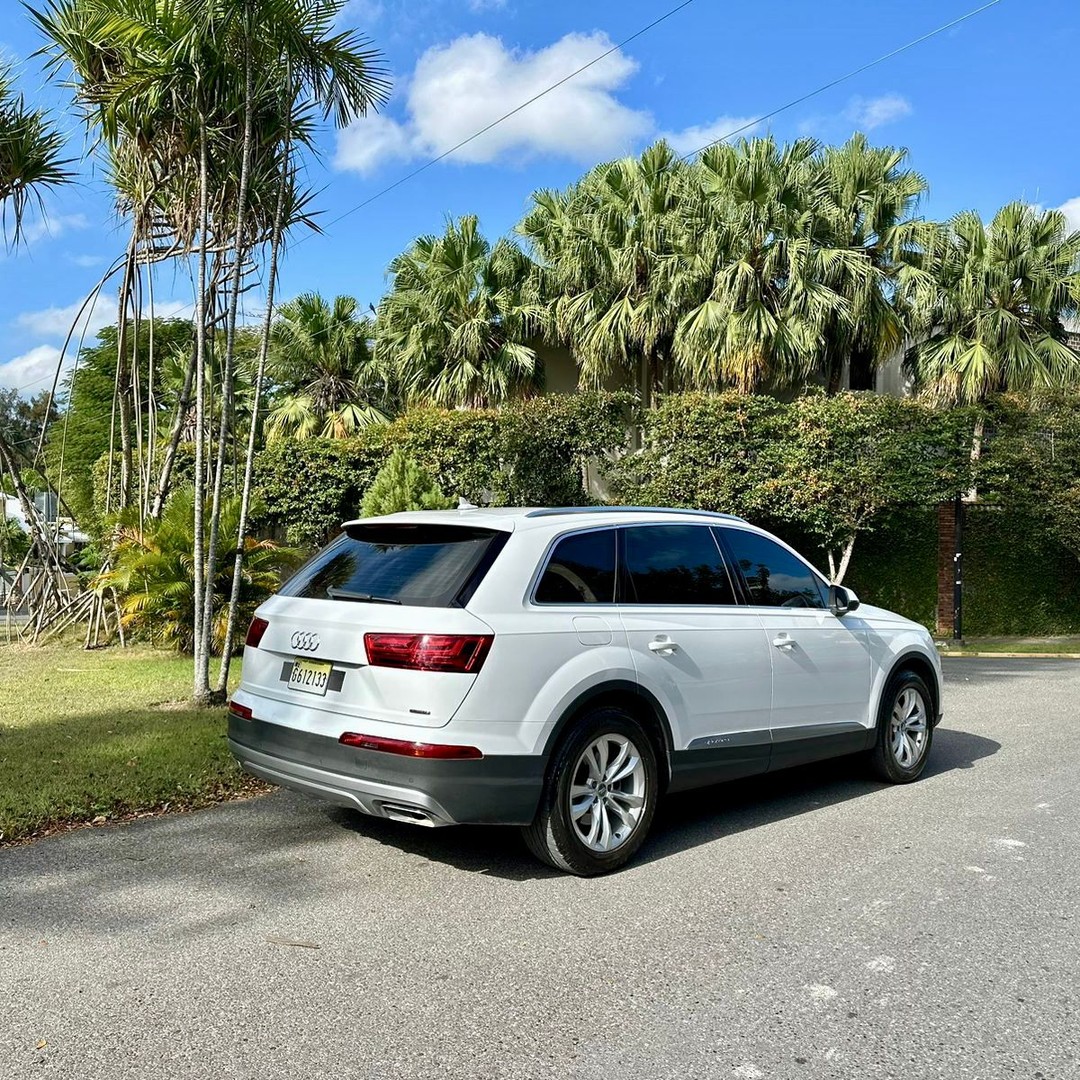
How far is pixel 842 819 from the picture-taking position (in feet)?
19.6

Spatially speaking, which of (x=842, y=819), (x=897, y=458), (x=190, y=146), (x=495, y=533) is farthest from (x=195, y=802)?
(x=897, y=458)

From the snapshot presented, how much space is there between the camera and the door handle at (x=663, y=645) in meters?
5.15

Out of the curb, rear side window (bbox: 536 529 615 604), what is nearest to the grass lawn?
rear side window (bbox: 536 529 615 604)

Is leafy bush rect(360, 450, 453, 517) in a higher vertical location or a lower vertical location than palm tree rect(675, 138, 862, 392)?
lower

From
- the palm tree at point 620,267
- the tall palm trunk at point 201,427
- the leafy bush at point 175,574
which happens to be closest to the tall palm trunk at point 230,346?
the tall palm trunk at point 201,427

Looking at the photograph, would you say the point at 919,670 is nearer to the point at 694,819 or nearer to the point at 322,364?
the point at 694,819

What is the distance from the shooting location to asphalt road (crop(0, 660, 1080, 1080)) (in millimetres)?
3197

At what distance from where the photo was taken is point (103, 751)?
6996 mm

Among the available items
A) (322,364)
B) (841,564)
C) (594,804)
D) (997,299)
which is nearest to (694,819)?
(594,804)

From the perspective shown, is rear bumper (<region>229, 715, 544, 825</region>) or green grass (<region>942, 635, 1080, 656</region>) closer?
rear bumper (<region>229, 715, 544, 825</region>)

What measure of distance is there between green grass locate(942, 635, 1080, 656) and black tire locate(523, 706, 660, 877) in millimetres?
13453

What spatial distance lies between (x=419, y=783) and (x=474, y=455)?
13310mm

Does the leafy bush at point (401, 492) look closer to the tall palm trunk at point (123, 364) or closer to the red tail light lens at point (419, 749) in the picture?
the tall palm trunk at point (123, 364)

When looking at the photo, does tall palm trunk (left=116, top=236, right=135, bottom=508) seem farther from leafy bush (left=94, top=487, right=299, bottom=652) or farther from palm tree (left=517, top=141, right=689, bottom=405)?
palm tree (left=517, top=141, right=689, bottom=405)
